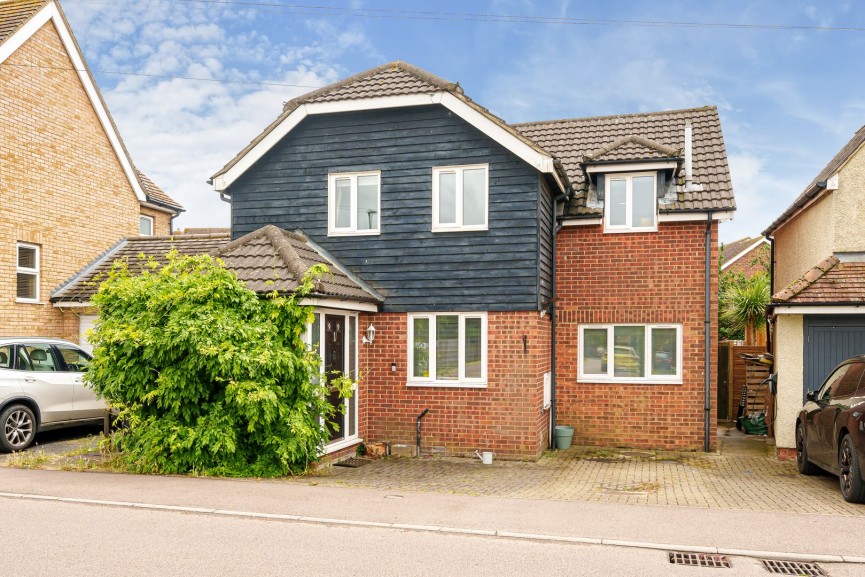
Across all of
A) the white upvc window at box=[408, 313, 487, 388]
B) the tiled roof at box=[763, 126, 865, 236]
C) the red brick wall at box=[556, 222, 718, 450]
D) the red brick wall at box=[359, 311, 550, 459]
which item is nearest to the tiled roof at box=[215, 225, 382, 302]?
the white upvc window at box=[408, 313, 487, 388]

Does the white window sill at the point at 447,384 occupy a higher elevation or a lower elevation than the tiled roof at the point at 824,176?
lower

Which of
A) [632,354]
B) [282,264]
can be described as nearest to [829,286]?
[632,354]

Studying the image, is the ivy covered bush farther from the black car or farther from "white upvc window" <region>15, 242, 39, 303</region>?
the black car

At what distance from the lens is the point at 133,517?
7.59 meters

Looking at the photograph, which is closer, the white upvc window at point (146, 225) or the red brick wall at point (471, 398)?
the red brick wall at point (471, 398)

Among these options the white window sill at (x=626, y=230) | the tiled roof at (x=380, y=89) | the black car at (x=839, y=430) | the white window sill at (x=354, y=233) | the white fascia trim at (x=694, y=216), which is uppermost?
the tiled roof at (x=380, y=89)

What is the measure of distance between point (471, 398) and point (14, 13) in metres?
12.9

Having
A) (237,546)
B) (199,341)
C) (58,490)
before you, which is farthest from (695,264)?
(58,490)

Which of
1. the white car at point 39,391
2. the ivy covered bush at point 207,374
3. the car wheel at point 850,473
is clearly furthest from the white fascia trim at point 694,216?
the white car at point 39,391

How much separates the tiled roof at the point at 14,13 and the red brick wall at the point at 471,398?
9702 mm

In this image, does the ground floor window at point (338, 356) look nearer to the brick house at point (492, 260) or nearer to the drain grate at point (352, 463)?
the brick house at point (492, 260)

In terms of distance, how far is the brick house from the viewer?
12.1 meters

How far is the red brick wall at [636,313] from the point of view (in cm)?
1320

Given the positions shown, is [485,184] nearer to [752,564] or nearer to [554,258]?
[554,258]
